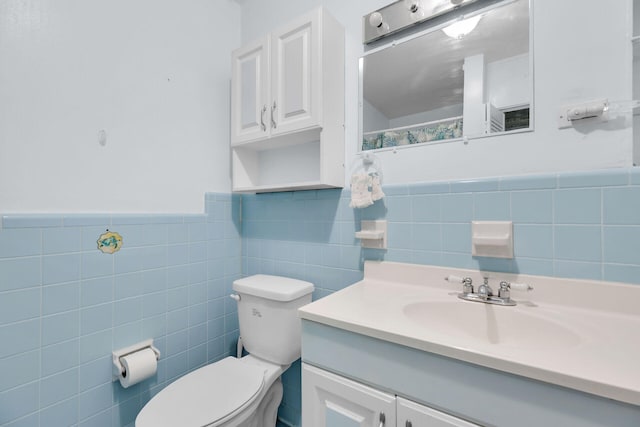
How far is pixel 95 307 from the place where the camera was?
117cm

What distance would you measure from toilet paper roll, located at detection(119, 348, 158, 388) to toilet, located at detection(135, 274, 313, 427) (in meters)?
0.17

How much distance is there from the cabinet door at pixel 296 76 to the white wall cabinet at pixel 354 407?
99 cm

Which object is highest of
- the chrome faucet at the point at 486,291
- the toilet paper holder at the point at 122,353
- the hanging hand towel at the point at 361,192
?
the hanging hand towel at the point at 361,192

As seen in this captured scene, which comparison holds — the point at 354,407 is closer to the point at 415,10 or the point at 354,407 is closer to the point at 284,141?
the point at 284,141

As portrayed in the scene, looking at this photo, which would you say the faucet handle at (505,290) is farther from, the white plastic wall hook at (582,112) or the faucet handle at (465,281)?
the white plastic wall hook at (582,112)

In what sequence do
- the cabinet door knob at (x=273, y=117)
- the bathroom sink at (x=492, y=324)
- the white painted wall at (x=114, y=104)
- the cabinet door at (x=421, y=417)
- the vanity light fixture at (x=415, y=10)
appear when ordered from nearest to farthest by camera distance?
the cabinet door at (x=421, y=417) → the bathroom sink at (x=492, y=324) → the white painted wall at (x=114, y=104) → the vanity light fixture at (x=415, y=10) → the cabinet door knob at (x=273, y=117)

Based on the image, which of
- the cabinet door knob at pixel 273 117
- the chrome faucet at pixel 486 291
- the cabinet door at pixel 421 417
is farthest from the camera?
the cabinet door knob at pixel 273 117

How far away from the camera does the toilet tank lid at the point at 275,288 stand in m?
1.27

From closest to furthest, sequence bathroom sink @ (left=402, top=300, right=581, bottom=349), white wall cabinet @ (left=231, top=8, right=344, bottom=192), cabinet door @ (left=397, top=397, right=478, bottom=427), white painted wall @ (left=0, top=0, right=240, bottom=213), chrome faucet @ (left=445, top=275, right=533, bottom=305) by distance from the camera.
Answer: cabinet door @ (left=397, top=397, right=478, bottom=427) → bathroom sink @ (left=402, top=300, right=581, bottom=349) → chrome faucet @ (left=445, top=275, right=533, bottom=305) → white painted wall @ (left=0, top=0, right=240, bottom=213) → white wall cabinet @ (left=231, top=8, right=344, bottom=192)

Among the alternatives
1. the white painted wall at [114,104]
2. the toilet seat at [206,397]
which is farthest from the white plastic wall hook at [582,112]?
the white painted wall at [114,104]

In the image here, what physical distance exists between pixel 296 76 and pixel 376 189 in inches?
25.1

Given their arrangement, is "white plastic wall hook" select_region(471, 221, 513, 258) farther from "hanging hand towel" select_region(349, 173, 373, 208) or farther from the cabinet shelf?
the cabinet shelf

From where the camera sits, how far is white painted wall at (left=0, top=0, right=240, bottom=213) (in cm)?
101

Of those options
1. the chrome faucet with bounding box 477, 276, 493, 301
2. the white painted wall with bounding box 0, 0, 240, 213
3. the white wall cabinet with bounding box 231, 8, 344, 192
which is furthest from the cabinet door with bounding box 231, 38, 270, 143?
the chrome faucet with bounding box 477, 276, 493, 301
